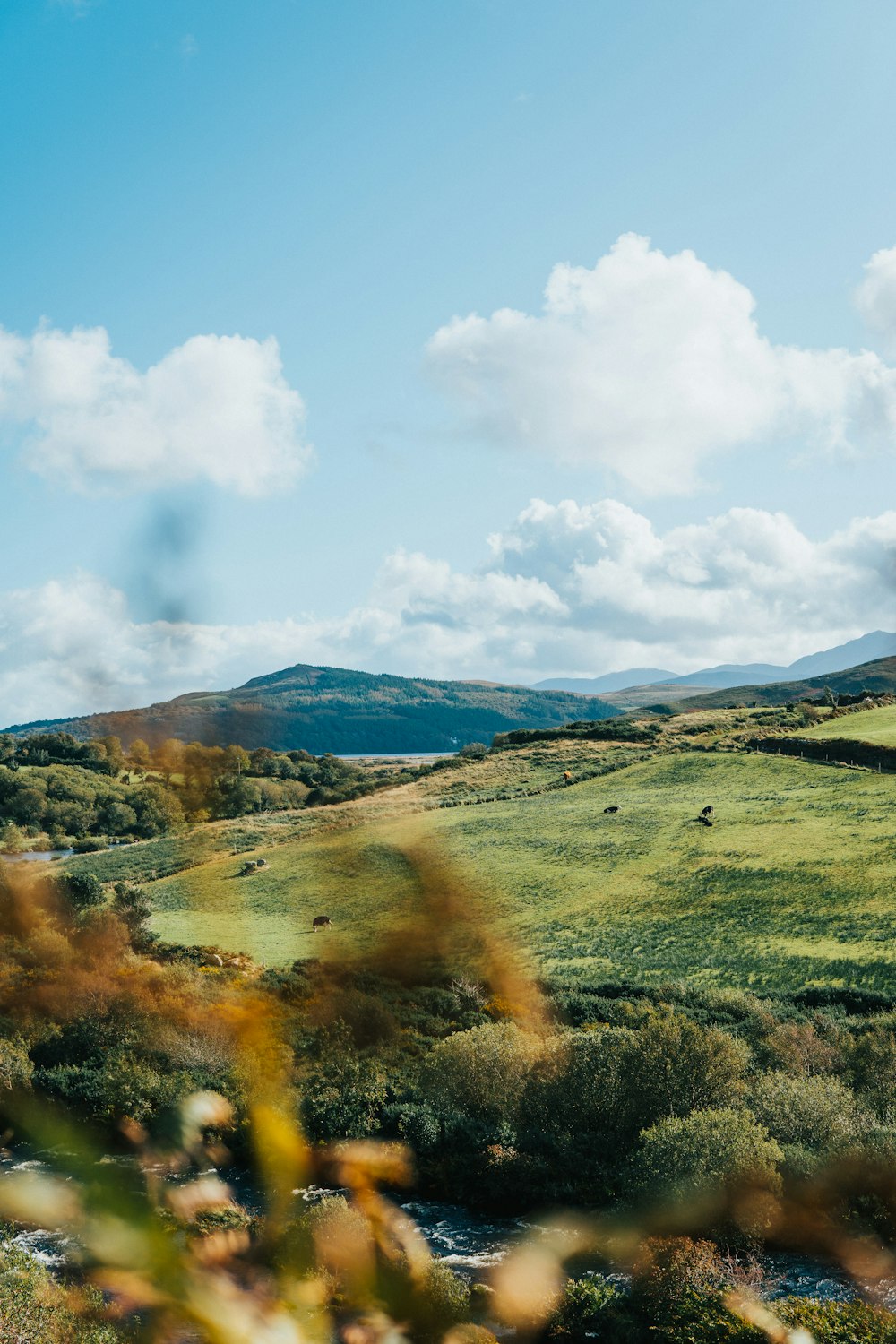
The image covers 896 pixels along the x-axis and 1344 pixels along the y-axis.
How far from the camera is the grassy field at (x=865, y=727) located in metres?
66.2

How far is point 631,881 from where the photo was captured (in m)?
45.0

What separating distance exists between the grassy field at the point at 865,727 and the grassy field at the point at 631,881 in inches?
246

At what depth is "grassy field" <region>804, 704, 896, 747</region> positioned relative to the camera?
66162mm

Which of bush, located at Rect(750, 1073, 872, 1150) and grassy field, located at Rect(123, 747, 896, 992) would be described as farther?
grassy field, located at Rect(123, 747, 896, 992)

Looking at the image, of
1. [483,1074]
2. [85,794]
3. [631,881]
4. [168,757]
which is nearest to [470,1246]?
[483,1074]

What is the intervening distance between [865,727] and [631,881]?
126 feet

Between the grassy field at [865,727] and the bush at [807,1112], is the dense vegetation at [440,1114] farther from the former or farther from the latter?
the grassy field at [865,727]

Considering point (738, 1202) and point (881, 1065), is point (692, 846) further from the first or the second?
point (738, 1202)

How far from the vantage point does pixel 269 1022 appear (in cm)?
3164

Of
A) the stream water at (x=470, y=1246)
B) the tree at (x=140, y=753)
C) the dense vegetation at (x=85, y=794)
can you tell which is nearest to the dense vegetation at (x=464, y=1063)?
the tree at (x=140, y=753)

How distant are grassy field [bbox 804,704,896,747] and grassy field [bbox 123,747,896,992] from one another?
20.5 feet

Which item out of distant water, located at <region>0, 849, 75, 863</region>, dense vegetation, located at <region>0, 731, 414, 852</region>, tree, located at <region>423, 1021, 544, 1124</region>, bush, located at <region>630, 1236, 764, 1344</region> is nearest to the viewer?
bush, located at <region>630, 1236, 764, 1344</region>

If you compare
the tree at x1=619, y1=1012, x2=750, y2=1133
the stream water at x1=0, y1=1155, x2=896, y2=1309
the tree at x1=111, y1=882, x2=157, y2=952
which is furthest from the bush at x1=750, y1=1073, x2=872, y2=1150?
the tree at x1=111, y1=882, x2=157, y2=952

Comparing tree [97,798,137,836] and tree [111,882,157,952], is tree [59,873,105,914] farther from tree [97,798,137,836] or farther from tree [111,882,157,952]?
tree [97,798,137,836]
